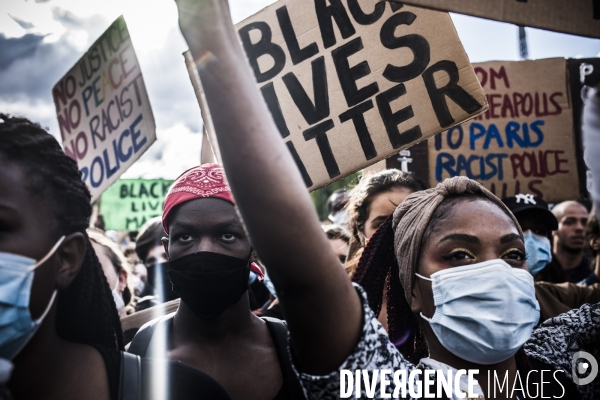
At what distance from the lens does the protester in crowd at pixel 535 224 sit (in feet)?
12.7

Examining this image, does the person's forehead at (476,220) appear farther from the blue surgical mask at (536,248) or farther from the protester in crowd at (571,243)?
the protester in crowd at (571,243)

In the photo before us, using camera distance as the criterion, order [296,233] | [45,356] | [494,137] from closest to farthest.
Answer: [296,233] → [45,356] → [494,137]

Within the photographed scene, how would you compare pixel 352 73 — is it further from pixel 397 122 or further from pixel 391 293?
pixel 391 293

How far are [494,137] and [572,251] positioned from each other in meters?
2.62

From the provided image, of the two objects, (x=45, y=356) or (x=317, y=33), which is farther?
(x=317, y=33)

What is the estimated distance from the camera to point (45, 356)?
5.45ft

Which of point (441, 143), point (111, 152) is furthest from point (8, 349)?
point (441, 143)

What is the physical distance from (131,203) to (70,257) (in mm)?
6279

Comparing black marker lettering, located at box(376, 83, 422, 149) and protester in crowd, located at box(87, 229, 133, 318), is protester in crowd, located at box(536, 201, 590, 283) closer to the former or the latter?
black marker lettering, located at box(376, 83, 422, 149)

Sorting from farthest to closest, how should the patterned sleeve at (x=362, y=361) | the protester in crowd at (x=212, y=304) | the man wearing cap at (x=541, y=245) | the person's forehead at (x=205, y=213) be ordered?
the man wearing cap at (x=541, y=245)
the person's forehead at (x=205, y=213)
the protester in crowd at (x=212, y=304)
the patterned sleeve at (x=362, y=361)

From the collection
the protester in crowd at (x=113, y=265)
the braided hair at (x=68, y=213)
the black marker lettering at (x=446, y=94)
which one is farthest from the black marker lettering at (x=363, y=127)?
the protester in crowd at (x=113, y=265)

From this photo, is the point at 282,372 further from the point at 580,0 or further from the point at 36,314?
the point at 580,0

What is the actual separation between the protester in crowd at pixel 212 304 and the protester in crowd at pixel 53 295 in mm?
380

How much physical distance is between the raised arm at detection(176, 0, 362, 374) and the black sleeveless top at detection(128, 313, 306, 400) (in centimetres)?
95
